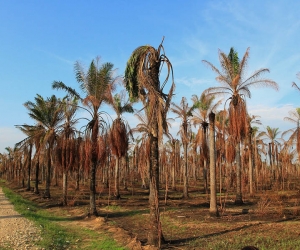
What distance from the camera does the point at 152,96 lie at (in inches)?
384

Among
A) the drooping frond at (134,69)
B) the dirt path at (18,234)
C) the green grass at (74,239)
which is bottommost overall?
the green grass at (74,239)

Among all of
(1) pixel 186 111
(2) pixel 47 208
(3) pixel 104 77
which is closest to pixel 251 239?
(3) pixel 104 77

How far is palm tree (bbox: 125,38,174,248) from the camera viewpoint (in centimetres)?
967

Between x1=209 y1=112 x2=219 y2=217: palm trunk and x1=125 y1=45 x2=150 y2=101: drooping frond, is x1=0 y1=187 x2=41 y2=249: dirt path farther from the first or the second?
x1=209 y1=112 x2=219 y2=217: palm trunk

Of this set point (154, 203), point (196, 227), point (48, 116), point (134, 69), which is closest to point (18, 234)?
point (154, 203)

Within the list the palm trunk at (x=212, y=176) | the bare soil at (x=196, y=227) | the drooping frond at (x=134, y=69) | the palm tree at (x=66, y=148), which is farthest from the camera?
the palm tree at (x=66, y=148)

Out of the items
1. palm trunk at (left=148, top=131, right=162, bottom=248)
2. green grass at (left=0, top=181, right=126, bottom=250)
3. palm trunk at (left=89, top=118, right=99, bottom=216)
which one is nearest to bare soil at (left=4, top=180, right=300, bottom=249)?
palm trunk at (left=148, top=131, right=162, bottom=248)

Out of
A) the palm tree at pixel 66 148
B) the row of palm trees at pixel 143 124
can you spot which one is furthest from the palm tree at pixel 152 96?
the palm tree at pixel 66 148

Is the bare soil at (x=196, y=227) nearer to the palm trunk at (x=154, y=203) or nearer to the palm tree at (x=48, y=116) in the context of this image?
the palm trunk at (x=154, y=203)

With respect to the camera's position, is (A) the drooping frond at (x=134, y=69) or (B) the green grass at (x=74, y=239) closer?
(B) the green grass at (x=74, y=239)

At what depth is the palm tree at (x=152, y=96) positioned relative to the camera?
381 inches

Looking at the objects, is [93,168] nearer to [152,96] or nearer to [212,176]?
[212,176]

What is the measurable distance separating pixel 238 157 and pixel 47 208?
1414cm

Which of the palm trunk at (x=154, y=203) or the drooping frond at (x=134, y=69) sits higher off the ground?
the drooping frond at (x=134, y=69)
